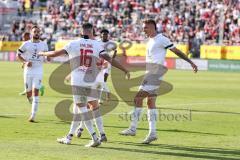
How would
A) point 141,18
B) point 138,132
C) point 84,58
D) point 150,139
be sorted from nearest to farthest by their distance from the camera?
point 84,58 → point 150,139 → point 138,132 → point 141,18

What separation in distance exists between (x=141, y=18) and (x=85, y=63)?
45149 millimetres

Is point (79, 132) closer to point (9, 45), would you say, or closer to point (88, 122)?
point (88, 122)

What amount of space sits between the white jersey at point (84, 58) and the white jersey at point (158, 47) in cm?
137

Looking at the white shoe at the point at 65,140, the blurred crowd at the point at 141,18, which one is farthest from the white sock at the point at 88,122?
the blurred crowd at the point at 141,18

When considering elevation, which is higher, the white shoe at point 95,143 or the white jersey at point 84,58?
the white jersey at point 84,58

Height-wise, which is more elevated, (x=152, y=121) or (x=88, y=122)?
(x=88, y=122)

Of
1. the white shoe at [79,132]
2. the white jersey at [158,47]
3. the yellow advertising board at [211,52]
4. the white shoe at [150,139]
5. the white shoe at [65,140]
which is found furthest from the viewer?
the yellow advertising board at [211,52]

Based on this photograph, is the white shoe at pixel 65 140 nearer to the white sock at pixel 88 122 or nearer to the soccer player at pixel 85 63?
the soccer player at pixel 85 63

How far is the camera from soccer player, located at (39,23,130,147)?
43.7ft

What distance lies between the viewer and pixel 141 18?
58188mm

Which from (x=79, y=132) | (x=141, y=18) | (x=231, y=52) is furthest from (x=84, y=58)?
(x=141, y=18)

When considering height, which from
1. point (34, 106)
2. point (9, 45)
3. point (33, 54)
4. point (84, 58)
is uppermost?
point (84, 58)

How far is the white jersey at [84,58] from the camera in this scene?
43.8 feet

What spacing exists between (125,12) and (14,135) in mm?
45115
